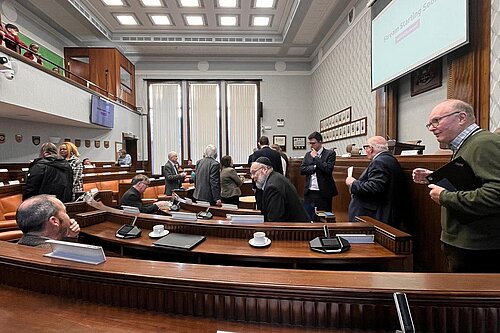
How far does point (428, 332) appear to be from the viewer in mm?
973

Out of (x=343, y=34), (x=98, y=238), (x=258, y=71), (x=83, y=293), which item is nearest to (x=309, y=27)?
(x=343, y=34)

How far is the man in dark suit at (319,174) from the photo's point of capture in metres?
4.04

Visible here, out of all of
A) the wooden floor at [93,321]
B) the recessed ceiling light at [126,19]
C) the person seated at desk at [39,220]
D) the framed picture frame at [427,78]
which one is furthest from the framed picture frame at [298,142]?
the wooden floor at [93,321]

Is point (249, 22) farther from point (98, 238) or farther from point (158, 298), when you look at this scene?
point (158, 298)

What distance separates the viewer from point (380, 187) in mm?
2783

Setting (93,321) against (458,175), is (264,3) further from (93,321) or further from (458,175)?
(93,321)

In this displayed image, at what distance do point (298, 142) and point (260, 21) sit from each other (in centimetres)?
437

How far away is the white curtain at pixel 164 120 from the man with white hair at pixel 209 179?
7.88 metres

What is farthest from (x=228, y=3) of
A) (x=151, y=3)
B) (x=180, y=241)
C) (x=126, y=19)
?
(x=180, y=241)

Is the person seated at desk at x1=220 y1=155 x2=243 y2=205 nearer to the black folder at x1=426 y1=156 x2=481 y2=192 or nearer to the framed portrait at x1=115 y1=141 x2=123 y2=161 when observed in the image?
the black folder at x1=426 y1=156 x2=481 y2=192

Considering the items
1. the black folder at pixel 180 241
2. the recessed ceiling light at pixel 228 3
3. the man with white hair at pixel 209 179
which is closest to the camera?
the black folder at pixel 180 241

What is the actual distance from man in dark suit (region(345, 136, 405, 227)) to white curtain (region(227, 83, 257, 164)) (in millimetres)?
9800

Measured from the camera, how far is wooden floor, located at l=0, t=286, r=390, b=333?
104 cm

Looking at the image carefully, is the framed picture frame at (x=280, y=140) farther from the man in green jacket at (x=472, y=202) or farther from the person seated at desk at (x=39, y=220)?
the person seated at desk at (x=39, y=220)
